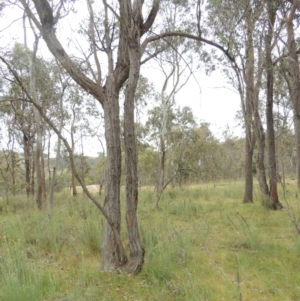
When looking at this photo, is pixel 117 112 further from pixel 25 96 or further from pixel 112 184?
pixel 25 96

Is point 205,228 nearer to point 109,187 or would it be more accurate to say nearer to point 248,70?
point 109,187

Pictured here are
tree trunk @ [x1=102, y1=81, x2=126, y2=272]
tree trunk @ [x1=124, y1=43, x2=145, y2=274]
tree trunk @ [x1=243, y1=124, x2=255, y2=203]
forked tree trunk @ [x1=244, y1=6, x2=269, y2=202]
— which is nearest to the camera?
tree trunk @ [x1=124, y1=43, x2=145, y2=274]

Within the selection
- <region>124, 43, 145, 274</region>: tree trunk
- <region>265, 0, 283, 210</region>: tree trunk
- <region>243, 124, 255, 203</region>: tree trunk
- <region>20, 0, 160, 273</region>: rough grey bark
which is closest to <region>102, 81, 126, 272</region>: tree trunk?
<region>20, 0, 160, 273</region>: rough grey bark

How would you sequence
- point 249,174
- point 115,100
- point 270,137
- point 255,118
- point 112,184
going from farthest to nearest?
point 249,174 < point 255,118 < point 270,137 < point 115,100 < point 112,184

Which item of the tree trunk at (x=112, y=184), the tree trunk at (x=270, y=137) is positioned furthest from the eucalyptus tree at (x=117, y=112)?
the tree trunk at (x=270, y=137)

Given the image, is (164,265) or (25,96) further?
(25,96)

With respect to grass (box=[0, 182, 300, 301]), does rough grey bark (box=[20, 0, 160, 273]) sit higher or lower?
higher

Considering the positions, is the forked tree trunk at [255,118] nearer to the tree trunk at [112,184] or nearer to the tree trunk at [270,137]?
the tree trunk at [270,137]

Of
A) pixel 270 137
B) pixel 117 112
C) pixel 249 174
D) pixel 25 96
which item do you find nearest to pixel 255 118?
pixel 270 137

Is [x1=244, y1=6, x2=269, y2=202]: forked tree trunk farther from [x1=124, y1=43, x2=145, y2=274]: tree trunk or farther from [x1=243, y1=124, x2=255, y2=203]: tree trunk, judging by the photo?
[x1=124, y1=43, x2=145, y2=274]: tree trunk

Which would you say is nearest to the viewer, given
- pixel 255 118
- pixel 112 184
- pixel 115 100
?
pixel 112 184

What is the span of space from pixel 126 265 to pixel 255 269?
1.83 m

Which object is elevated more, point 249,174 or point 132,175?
point 132,175

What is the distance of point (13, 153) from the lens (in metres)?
20.1
